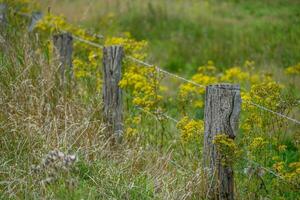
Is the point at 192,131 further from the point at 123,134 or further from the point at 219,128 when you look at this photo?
the point at 123,134

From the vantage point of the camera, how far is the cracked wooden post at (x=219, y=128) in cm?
474

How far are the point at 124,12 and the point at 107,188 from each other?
9.29m

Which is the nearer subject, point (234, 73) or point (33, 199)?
point (33, 199)

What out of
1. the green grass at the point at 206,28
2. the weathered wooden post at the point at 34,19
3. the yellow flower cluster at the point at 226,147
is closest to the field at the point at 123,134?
the yellow flower cluster at the point at 226,147

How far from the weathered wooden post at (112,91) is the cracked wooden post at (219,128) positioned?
4.65ft

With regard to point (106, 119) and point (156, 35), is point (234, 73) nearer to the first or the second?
point (106, 119)

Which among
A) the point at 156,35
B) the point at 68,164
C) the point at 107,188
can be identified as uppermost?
the point at 68,164

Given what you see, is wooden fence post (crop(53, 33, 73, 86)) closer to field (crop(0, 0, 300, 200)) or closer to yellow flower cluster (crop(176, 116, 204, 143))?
field (crop(0, 0, 300, 200))

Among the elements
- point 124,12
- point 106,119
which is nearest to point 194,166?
point 106,119

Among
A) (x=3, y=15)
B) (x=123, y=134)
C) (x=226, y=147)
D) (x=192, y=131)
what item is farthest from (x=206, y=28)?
(x=226, y=147)

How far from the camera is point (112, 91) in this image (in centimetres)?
616

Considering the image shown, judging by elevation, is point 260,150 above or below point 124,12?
above

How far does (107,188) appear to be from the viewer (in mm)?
4895

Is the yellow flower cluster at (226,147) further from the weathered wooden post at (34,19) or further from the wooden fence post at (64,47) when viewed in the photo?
the weathered wooden post at (34,19)
